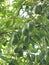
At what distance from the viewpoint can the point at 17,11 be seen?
125 cm

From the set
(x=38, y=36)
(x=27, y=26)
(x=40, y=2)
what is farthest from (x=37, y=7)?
(x=27, y=26)

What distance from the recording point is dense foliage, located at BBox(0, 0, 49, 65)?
963 millimetres

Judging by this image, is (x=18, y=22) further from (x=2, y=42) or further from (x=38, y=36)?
(x=2, y=42)

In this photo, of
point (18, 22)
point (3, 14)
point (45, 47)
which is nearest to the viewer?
point (18, 22)

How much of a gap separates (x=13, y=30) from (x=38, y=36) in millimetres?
110

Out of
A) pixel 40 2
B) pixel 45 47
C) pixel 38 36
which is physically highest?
pixel 40 2

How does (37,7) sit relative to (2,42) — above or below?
above

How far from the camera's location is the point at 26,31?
2.91 feet

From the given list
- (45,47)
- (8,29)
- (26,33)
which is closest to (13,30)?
(8,29)

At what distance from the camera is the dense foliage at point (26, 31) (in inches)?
37.9

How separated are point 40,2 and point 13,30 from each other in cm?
21

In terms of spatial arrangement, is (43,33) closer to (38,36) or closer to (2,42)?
→ (38,36)

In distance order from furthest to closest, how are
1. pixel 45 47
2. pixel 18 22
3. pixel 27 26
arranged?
pixel 45 47
pixel 18 22
pixel 27 26

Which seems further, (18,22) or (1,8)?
(1,8)
